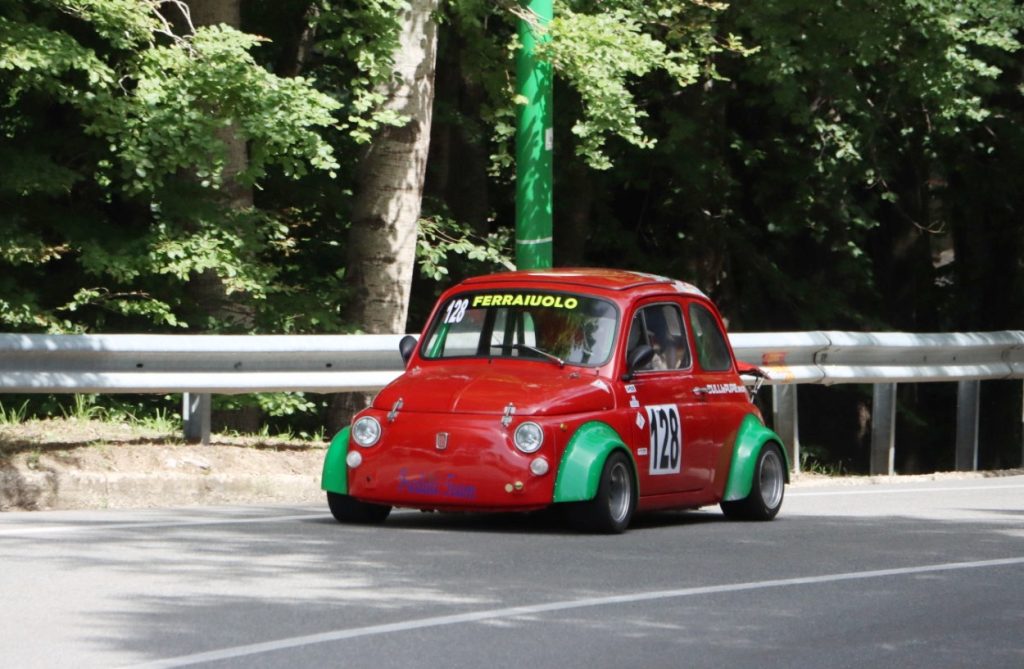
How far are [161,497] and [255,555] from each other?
316 cm

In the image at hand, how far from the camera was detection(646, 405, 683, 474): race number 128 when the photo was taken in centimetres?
1166

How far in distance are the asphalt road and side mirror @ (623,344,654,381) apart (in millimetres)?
950

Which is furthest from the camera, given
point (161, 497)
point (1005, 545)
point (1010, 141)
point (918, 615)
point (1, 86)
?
point (1010, 141)

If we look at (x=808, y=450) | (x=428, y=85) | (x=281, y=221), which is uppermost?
(x=428, y=85)

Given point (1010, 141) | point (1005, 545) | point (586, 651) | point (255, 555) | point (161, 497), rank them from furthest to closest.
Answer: point (1010, 141) < point (161, 497) < point (1005, 545) < point (255, 555) < point (586, 651)

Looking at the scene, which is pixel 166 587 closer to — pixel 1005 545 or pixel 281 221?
pixel 1005 545

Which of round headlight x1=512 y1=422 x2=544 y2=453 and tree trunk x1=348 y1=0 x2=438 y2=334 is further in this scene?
tree trunk x1=348 y1=0 x2=438 y2=334

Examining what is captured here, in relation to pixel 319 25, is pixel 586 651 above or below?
below

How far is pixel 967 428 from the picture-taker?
67.2 feet

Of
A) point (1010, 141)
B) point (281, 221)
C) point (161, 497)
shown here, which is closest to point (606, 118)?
point (281, 221)

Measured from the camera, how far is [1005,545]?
1132 cm

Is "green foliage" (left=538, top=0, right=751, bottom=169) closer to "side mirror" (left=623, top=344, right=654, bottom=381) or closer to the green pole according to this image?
the green pole

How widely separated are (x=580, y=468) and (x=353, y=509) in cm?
140

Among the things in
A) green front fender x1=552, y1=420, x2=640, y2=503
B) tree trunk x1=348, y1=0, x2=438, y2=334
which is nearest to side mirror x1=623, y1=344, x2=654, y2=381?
green front fender x1=552, y1=420, x2=640, y2=503
